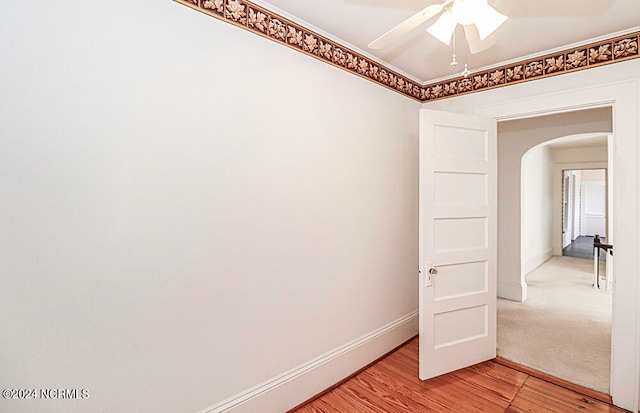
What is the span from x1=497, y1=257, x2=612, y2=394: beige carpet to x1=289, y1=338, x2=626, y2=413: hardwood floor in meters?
0.28

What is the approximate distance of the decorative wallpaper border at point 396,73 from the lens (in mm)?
1745

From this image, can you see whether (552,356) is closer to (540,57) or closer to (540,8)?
(540,57)

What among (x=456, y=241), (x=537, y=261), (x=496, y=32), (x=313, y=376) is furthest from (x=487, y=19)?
(x=537, y=261)

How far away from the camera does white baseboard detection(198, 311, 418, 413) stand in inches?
70.0

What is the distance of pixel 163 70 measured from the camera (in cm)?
147

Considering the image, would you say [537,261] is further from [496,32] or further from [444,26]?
[444,26]

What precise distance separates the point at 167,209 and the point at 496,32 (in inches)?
100

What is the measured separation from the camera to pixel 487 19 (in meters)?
1.28

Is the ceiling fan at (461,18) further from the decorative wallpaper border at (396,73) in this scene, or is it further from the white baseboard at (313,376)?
the white baseboard at (313,376)

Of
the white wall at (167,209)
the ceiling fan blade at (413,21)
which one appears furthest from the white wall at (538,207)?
the ceiling fan blade at (413,21)

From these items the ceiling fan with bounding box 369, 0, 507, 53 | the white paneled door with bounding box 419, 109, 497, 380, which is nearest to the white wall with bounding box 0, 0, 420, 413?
the white paneled door with bounding box 419, 109, 497, 380

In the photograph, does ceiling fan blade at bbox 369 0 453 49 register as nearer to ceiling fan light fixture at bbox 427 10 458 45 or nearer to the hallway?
ceiling fan light fixture at bbox 427 10 458 45

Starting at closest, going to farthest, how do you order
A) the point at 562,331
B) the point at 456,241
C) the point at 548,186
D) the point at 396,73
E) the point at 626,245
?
1. the point at 626,245
2. the point at 456,241
3. the point at 396,73
4. the point at 562,331
5. the point at 548,186

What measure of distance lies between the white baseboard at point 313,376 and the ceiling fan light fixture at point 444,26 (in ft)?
7.14
